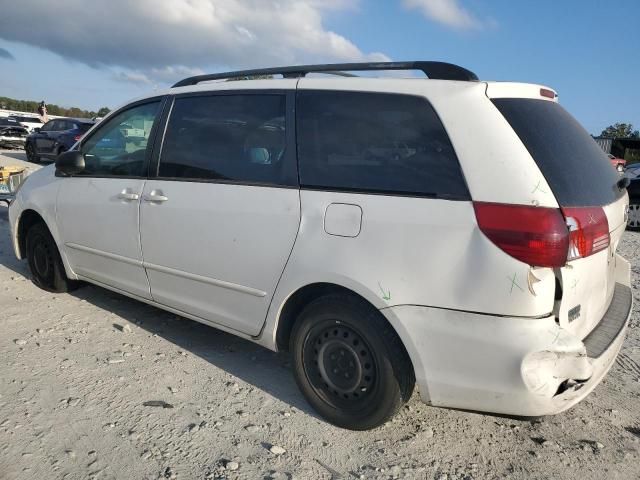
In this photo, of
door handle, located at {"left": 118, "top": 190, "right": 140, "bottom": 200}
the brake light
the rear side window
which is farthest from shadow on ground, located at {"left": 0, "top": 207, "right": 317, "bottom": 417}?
the brake light

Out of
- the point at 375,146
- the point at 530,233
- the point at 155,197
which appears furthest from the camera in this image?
the point at 155,197

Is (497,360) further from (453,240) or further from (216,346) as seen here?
(216,346)

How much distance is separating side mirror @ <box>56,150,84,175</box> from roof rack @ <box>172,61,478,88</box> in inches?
40.3

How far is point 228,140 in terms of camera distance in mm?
3254

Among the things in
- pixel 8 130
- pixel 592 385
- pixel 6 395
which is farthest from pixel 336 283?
pixel 8 130

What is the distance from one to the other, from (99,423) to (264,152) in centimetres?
177

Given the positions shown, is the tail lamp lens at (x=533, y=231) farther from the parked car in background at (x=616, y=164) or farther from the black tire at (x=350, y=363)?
the parked car in background at (x=616, y=164)

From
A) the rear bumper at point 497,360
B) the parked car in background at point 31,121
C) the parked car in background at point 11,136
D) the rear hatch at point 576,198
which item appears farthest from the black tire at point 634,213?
the parked car in background at point 31,121

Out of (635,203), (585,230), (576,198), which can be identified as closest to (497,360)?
(585,230)

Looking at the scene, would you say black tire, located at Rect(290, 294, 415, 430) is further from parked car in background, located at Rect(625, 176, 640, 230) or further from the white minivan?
parked car in background, located at Rect(625, 176, 640, 230)

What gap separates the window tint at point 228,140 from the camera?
3031mm

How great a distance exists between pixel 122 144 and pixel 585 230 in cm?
326

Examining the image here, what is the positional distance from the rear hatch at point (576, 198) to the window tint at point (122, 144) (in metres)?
2.49

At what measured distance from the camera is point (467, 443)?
277 centimetres
